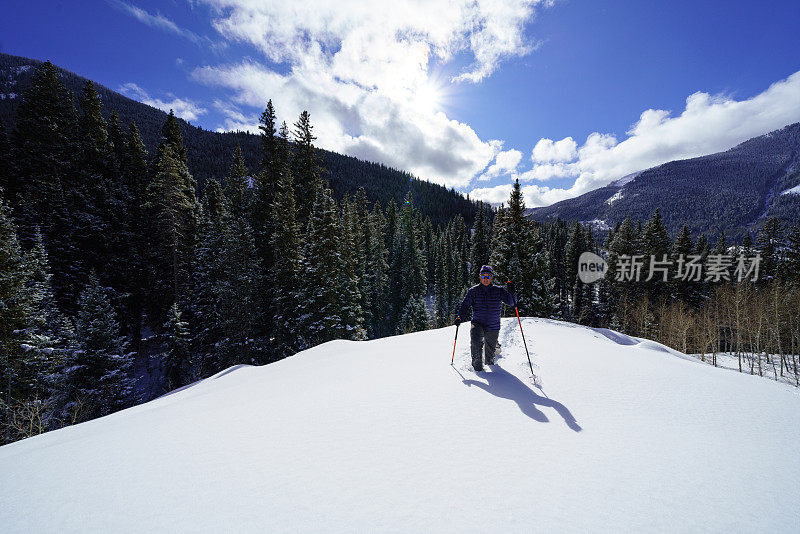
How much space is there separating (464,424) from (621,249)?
4929cm

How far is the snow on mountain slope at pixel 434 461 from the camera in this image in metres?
2.45

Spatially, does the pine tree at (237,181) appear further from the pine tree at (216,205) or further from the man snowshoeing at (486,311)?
the man snowshoeing at (486,311)

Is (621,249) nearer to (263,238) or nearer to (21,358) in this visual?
(263,238)

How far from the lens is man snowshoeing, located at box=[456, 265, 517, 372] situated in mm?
6664

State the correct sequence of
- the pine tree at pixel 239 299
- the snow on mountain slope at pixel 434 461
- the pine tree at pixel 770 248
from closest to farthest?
the snow on mountain slope at pixel 434 461, the pine tree at pixel 239 299, the pine tree at pixel 770 248

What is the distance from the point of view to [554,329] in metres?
10.3

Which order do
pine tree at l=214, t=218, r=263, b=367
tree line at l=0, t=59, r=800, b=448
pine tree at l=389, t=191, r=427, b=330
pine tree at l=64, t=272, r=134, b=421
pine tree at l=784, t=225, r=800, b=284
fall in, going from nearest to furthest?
pine tree at l=64, t=272, r=134, b=421
tree line at l=0, t=59, r=800, b=448
pine tree at l=214, t=218, r=263, b=367
pine tree at l=784, t=225, r=800, b=284
pine tree at l=389, t=191, r=427, b=330

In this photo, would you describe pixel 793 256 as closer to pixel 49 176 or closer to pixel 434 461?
pixel 434 461

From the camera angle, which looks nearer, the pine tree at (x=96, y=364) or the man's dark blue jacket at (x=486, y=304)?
the man's dark blue jacket at (x=486, y=304)

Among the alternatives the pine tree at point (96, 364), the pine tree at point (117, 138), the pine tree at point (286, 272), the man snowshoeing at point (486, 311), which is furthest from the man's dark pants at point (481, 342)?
the pine tree at point (117, 138)

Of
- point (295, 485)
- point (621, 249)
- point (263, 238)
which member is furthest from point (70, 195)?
point (621, 249)

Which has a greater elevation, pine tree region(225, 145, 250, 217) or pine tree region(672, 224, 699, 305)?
pine tree region(225, 145, 250, 217)

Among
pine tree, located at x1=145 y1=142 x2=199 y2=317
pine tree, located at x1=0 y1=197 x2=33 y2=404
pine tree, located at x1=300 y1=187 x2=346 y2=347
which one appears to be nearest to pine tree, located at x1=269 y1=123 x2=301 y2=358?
pine tree, located at x1=300 y1=187 x2=346 y2=347

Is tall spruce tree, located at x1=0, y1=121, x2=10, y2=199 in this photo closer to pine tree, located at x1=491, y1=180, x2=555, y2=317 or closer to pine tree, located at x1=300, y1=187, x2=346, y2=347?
pine tree, located at x1=300, y1=187, x2=346, y2=347
